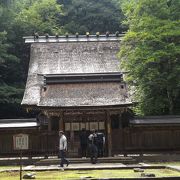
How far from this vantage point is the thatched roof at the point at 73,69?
93.3ft

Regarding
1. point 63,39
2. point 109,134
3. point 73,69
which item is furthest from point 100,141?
point 63,39

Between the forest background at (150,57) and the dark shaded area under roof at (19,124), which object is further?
the forest background at (150,57)

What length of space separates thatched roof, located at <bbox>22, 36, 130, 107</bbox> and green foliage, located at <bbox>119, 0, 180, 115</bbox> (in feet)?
6.10

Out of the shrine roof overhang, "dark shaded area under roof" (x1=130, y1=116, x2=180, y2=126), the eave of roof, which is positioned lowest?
"dark shaded area under roof" (x1=130, y1=116, x2=180, y2=126)

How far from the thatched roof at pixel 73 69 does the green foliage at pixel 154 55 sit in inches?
73.2

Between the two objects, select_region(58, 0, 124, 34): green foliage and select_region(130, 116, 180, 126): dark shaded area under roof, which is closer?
select_region(130, 116, 180, 126): dark shaded area under roof

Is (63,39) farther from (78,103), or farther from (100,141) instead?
(100,141)

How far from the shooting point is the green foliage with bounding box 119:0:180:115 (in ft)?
94.6

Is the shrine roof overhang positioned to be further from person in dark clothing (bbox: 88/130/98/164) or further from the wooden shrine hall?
person in dark clothing (bbox: 88/130/98/164)

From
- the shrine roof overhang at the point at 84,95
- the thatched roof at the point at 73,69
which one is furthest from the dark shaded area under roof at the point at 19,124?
the shrine roof overhang at the point at 84,95

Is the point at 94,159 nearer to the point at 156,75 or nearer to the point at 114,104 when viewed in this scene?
the point at 114,104

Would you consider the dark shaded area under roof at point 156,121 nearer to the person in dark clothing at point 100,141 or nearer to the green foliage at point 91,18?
the person in dark clothing at point 100,141

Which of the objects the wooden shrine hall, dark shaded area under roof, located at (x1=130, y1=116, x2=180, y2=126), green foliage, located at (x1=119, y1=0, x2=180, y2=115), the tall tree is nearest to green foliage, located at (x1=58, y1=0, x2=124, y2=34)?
the tall tree

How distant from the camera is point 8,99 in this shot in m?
41.0
